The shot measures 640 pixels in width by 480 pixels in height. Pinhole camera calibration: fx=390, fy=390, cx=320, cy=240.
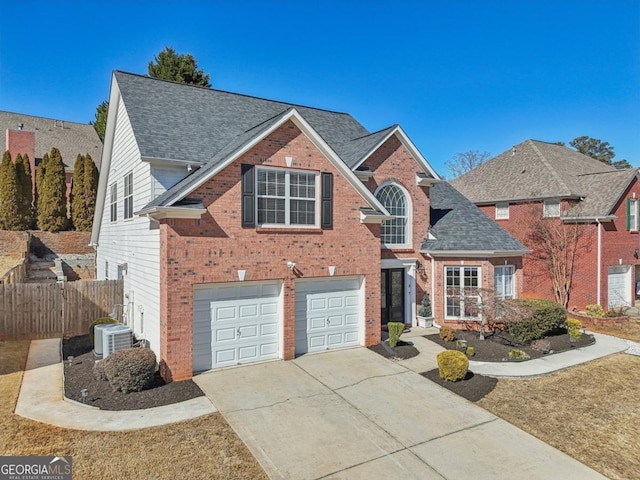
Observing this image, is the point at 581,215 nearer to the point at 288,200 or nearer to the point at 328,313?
the point at 328,313

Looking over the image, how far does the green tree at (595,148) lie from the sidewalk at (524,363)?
188ft

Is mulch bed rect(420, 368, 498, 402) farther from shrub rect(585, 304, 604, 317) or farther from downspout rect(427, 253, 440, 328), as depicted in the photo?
shrub rect(585, 304, 604, 317)

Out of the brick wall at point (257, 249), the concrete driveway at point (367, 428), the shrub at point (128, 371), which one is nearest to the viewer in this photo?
the concrete driveway at point (367, 428)

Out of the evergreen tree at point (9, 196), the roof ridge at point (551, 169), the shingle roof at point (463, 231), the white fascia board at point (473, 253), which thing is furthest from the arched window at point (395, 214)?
the evergreen tree at point (9, 196)

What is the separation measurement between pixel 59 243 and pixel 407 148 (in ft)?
85.1

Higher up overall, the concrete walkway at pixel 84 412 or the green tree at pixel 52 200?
the green tree at pixel 52 200

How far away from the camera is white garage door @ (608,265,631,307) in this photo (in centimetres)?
2097

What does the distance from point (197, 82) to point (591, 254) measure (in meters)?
32.4

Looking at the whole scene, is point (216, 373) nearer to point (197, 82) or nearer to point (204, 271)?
point (204, 271)

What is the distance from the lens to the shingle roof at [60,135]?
123 feet

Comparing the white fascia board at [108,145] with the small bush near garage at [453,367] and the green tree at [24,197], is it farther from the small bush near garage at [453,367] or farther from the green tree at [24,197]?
the small bush near garage at [453,367]

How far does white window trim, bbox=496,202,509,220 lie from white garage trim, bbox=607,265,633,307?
19.3ft

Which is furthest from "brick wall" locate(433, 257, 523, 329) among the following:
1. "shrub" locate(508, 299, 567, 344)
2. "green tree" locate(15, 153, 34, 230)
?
"green tree" locate(15, 153, 34, 230)

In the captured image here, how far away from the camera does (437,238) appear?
1641cm
